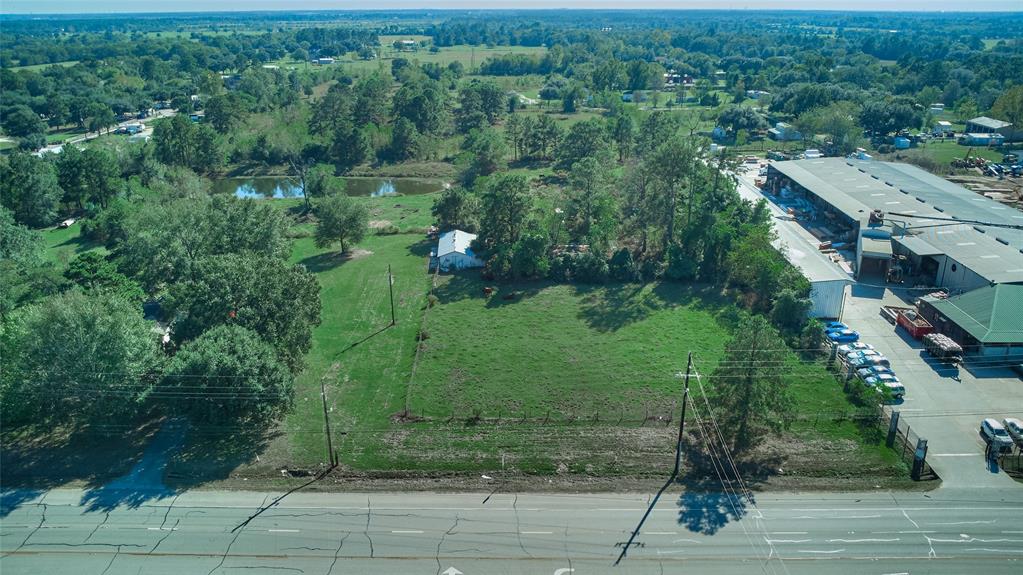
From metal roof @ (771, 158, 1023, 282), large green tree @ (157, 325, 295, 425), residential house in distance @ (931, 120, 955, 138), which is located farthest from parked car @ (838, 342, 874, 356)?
residential house in distance @ (931, 120, 955, 138)

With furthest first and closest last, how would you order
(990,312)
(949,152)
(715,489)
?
(949,152)
(990,312)
(715,489)

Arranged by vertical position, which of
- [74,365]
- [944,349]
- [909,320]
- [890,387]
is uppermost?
[74,365]

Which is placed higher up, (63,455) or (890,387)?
(890,387)

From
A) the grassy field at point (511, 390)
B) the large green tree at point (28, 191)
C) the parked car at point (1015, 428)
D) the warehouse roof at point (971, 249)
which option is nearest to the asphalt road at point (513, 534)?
the grassy field at point (511, 390)

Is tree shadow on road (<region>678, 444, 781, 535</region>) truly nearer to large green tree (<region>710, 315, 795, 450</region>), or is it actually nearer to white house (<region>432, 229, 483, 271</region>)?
large green tree (<region>710, 315, 795, 450</region>)

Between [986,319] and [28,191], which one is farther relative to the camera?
[28,191]

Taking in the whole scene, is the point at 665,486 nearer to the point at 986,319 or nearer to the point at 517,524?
the point at 517,524

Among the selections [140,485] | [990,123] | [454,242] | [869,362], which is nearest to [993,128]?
[990,123]
